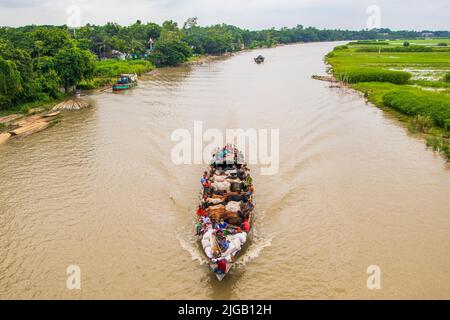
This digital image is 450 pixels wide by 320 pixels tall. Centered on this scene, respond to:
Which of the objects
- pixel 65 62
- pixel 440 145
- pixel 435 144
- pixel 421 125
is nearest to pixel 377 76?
pixel 421 125

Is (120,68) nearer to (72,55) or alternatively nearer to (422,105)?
(72,55)

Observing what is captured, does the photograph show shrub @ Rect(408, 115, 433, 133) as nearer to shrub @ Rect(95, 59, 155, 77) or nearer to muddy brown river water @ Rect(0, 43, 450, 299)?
muddy brown river water @ Rect(0, 43, 450, 299)

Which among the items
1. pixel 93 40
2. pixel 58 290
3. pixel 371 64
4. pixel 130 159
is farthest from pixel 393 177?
pixel 93 40

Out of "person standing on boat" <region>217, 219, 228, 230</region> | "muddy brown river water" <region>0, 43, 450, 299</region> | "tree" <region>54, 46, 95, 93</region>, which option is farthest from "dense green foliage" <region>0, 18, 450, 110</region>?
"person standing on boat" <region>217, 219, 228, 230</region>

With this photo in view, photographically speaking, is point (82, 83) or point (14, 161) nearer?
point (14, 161)

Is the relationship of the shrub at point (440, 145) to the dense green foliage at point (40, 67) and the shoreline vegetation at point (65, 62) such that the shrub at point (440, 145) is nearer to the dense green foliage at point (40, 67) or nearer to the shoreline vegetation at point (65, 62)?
the shoreline vegetation at point (65, 62)

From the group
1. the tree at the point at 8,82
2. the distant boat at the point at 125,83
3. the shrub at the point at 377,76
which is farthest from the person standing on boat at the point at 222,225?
the shrub at the point at 377,76
